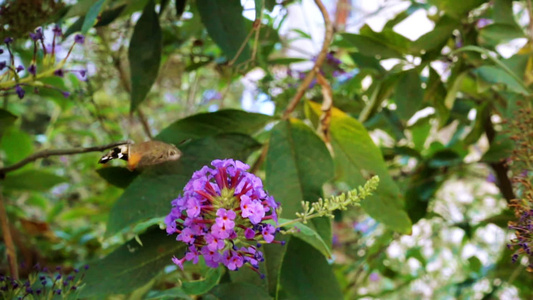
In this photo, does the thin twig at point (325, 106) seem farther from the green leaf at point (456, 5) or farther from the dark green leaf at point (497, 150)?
the dark green leaf at point (497, 150)

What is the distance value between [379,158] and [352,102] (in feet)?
Result: 1.09

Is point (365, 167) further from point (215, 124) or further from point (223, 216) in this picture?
A: point (223, 216)

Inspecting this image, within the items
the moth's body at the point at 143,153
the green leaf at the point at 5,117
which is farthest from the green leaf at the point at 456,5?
the green leaf at the point at 5,117

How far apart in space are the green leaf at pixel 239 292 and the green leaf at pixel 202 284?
55mm

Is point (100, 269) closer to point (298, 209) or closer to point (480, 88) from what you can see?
point (298, 209)

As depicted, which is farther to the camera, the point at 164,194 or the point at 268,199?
the point at 164,194

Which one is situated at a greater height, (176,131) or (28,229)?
(176,131)

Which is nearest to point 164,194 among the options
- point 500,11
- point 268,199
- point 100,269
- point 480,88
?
point 100,269

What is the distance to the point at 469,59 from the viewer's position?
84cm

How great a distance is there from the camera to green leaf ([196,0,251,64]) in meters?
0.77

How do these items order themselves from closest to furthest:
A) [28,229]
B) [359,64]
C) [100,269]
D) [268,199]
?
[268,199]
[100,269]
[359,64]
[28,229]

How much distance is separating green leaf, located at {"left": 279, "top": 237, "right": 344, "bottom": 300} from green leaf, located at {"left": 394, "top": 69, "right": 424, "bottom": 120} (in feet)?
0.87

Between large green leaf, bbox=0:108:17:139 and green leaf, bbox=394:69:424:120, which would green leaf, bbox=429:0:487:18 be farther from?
large green leaf, bbox=0:108:17:139

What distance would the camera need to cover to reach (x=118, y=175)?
0.73 m
